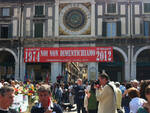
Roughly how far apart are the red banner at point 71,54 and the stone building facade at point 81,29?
3.65 feet

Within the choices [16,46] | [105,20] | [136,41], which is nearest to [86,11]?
[105,20]

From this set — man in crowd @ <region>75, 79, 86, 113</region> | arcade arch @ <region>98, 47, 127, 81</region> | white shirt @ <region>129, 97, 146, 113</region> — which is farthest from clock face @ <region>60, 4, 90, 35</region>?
white shirt @ <region>129, 97, 146, 113</region>

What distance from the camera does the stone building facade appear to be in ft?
95.5

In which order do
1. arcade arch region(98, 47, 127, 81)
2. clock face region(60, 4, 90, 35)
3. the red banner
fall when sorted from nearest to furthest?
the red banner → clock face region(60, 4, 90, 35) → arcade arch region(98, 47, 127, 81)

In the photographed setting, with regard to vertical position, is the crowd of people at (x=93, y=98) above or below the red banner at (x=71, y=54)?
below

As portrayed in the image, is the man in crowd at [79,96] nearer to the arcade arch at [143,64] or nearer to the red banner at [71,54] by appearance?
the red banner at [71,54]

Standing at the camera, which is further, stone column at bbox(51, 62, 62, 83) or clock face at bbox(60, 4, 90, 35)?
clock face at bbox(60, 4, 90, 35)

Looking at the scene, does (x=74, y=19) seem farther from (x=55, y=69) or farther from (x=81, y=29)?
(x=55, y=69)

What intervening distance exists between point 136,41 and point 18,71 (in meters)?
15.3

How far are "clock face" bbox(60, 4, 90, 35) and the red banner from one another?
277 centimetres

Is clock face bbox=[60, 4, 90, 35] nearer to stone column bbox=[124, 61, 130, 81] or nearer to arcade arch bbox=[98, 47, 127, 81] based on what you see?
arcade arch bbox=[98, 47, 127, 81]

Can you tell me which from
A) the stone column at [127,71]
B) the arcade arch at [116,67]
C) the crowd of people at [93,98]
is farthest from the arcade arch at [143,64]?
the crowd of people at [93,98]

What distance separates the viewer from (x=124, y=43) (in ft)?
95.7

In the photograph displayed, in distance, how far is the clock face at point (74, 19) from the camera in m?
29.9
